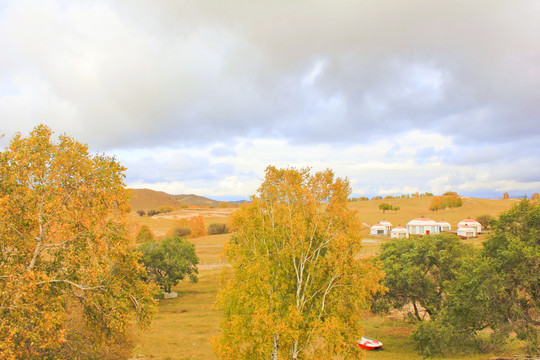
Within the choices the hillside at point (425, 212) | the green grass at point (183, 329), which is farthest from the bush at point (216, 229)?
the green grass at point (183, 329)

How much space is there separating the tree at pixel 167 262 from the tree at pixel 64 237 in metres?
31.8

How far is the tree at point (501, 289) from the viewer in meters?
18.3

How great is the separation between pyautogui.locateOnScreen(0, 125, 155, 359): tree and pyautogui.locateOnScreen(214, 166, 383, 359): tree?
491 cm

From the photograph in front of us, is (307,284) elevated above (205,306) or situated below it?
above

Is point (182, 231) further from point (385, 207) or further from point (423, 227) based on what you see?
point (385, 207)

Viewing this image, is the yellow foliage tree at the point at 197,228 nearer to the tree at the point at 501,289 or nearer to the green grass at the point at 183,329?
the green grass at the point at 183,329

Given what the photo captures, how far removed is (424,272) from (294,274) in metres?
14.5

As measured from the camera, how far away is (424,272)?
26172mm

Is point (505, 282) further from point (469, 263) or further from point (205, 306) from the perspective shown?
point (205, 306)

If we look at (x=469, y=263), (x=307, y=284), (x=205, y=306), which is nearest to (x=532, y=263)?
(x=469, y=263)

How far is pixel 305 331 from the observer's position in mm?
16047

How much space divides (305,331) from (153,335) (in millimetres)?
17751

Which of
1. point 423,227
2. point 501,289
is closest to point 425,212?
point 423,227

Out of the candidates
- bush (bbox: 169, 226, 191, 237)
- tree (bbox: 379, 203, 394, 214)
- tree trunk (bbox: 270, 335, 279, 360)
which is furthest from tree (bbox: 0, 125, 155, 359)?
tree (bbox: 379, 203, 394, 214)
